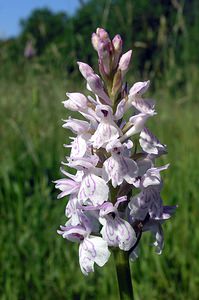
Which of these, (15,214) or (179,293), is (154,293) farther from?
(15,214)

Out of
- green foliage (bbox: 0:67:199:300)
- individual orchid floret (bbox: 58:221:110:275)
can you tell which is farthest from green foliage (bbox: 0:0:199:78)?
A: individual orchid floret (bbox: 58:221:110:275)

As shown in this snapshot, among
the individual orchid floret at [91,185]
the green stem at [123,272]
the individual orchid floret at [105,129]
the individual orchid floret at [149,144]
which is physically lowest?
the green stem at [123,272]

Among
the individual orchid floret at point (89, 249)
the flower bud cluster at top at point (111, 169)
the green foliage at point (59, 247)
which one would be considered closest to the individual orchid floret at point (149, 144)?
the flower bud cluster at top at point (111, 169)

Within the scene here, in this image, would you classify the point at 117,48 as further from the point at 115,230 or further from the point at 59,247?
the point at 59,247

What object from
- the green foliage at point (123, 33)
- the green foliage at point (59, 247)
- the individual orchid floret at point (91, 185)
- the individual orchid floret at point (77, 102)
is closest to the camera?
the individual orchid floret at point (91, 185)

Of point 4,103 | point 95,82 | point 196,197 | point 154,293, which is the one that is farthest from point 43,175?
point 95,82

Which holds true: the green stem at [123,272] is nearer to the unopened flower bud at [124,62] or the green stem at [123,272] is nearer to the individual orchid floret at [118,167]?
the individual orchid floret at [118,167]

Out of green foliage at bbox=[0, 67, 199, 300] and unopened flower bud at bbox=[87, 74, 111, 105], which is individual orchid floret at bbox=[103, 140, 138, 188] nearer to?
unopened flower bud at bbox=[87, 74, 111, 105]
